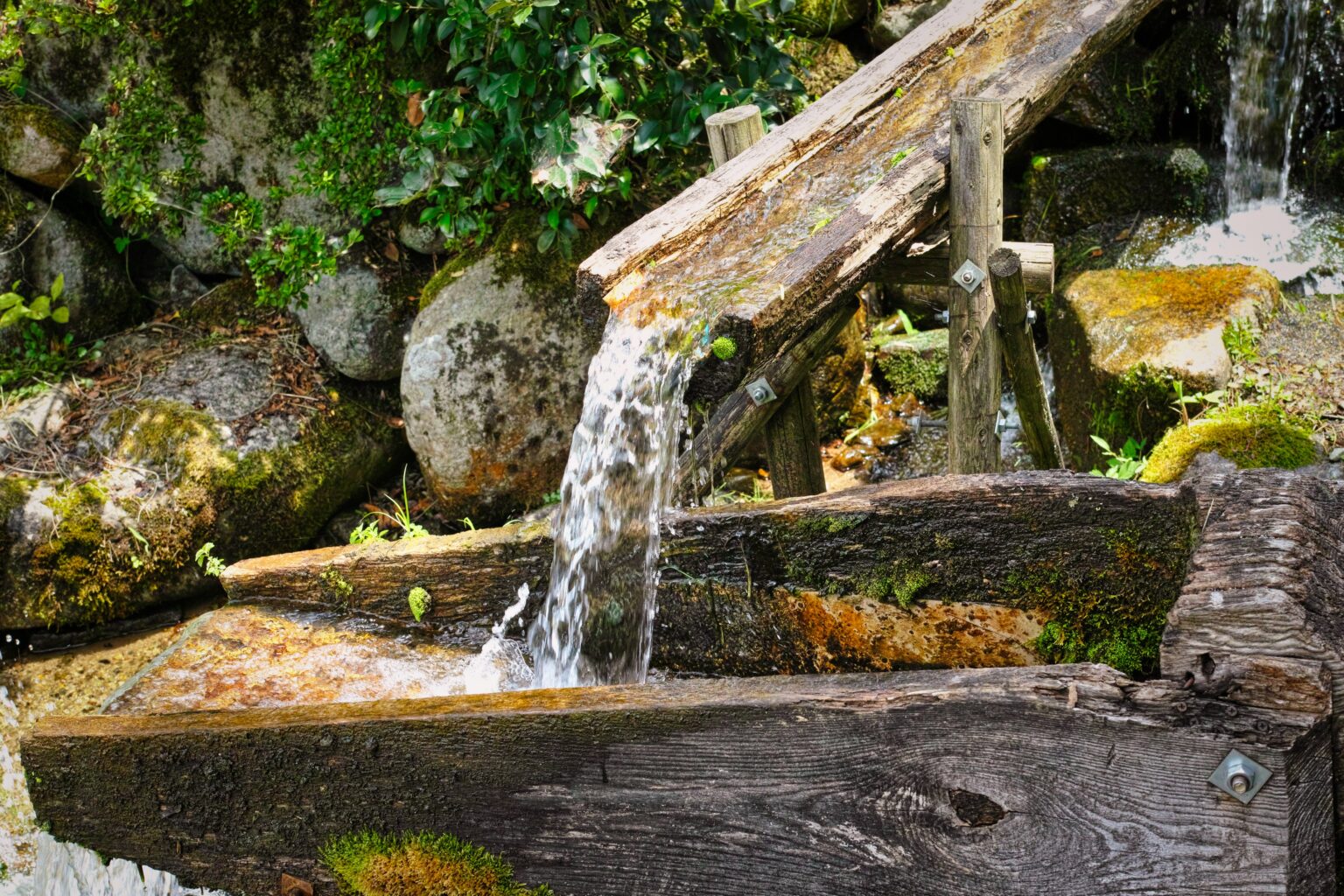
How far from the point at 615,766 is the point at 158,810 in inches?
41.8

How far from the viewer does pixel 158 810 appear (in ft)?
8.01

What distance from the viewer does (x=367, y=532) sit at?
16.3ft

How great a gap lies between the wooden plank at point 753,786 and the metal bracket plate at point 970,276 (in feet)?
5.77

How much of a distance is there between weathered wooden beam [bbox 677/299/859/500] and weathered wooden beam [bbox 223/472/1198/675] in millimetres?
793

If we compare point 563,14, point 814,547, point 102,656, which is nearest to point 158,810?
point 814,547

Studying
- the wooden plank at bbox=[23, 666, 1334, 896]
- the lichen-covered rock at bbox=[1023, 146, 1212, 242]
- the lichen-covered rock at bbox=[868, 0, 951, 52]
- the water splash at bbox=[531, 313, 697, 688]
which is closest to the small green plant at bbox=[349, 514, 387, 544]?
the water splash at bbox=[531, 313, 697, 688]

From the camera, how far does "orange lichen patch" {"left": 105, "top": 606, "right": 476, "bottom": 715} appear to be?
116 inches

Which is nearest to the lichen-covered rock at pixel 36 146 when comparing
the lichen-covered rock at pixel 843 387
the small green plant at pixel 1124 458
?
the lichen-covered rock at pixel 843 387

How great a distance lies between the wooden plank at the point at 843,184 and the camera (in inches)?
115

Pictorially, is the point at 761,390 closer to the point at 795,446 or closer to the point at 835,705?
the point at 795,446

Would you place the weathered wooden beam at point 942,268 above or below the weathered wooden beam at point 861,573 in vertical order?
above

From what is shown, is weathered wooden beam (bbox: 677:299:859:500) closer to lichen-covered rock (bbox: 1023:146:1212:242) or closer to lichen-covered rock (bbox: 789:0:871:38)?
lichen-covered rock (bbox: 1023:146:1212:242)

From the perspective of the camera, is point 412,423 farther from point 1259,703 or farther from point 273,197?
point 1259,703

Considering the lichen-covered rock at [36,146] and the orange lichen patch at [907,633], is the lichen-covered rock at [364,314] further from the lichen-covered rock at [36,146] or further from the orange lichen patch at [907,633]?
the orange lichen patch at [907,633]
